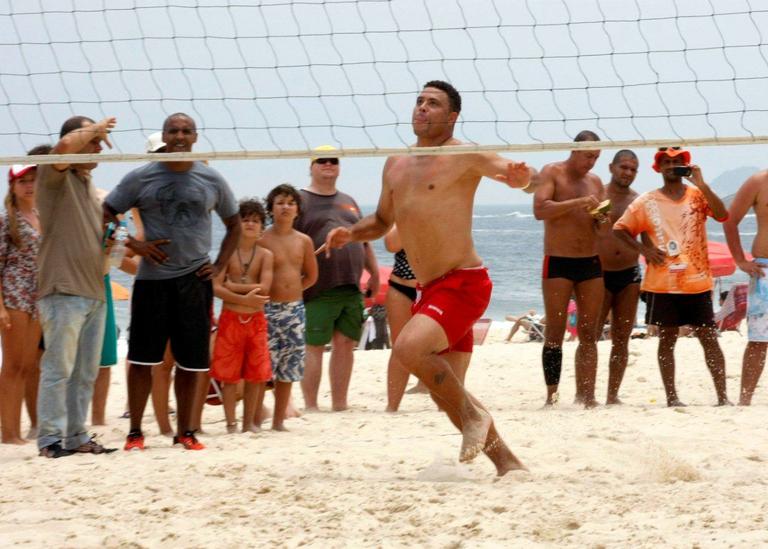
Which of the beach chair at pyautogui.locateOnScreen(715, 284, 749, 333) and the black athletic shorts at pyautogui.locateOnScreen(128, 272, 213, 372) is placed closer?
the black athletic shorts at pyautogui.locateOnScreen(128, 272, 213, 372)

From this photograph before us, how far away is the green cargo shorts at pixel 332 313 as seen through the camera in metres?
8.11

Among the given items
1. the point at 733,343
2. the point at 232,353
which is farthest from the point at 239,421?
the point at 733,343

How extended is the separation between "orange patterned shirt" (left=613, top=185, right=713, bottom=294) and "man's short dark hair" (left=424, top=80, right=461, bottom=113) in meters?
2.55

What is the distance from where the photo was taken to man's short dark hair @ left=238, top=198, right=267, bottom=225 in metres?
7.17

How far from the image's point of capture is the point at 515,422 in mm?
6789

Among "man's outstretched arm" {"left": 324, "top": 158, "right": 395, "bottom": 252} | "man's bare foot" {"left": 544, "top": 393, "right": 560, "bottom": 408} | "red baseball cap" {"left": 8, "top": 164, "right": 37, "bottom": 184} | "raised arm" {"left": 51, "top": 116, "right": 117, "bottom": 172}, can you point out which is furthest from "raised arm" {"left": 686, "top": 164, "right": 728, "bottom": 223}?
"red baseball cap" {"left": 8, "top": 164, "right": 37, "bottom": 184}

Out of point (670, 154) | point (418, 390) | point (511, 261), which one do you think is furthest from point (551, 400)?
point (511, 261)

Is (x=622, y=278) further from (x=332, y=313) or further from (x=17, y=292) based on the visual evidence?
(x=17, y=292)

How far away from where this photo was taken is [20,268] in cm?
654

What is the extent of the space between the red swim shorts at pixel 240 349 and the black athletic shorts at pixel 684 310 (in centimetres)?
255

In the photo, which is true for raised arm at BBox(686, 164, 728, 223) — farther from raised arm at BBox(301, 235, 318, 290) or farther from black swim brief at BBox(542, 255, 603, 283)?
raised arm at BBox(301, 235, 318, 290)

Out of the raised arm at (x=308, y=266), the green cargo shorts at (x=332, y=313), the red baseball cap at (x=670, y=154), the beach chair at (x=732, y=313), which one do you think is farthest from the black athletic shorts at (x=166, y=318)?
the beach chair at (x=732, y=313)

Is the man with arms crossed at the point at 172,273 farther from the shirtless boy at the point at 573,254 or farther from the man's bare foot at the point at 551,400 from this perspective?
the man's bare foot at the point at 551,400

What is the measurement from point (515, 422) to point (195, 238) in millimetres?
2058
